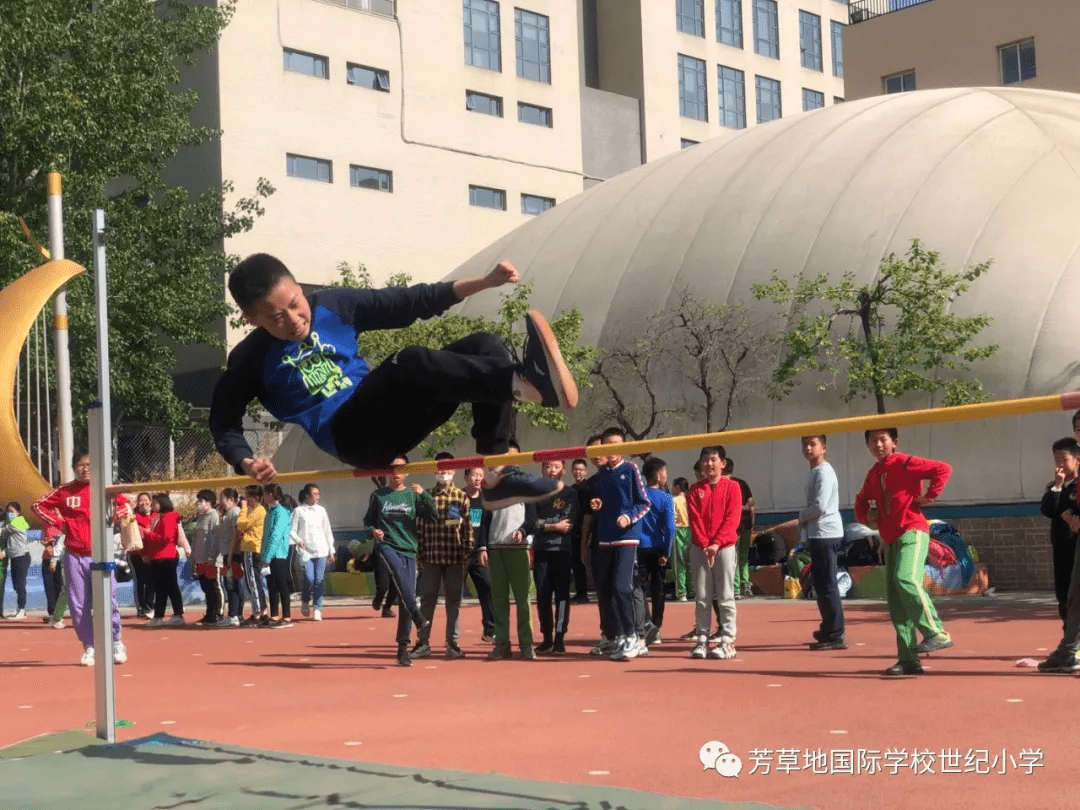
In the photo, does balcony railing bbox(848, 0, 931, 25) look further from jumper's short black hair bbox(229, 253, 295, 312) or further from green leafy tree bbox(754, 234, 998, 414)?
jumper's short black hair bbox(229, 253, 295, 312)

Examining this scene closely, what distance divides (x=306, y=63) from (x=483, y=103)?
749cm

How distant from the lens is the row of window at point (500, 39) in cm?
5194

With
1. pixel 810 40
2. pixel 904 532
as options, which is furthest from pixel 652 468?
pixel 810 40

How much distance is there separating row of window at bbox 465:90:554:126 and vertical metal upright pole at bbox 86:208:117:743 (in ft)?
143

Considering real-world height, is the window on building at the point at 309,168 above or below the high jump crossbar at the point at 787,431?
above

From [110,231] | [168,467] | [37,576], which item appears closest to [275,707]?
[37,576]

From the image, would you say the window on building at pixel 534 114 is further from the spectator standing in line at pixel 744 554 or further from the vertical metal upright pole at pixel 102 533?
the vertical metal upright pole at pixel 102 533

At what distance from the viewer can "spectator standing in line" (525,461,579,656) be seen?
1368 cm

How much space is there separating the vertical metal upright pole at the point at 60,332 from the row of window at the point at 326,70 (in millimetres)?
32627

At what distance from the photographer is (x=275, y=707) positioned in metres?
10.6

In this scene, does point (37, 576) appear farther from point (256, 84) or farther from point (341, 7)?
point (341, 7)

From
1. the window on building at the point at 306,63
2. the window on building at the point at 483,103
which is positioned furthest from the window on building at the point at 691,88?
the window on building at the point at 306,63

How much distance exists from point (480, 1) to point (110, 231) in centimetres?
2429

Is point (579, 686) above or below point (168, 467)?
below
